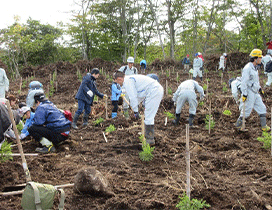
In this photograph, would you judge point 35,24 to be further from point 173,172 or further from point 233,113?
point 173,172

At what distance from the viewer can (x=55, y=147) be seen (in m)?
5.54

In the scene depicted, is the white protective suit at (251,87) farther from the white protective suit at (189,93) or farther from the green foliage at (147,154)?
the green foliage at (147,154)

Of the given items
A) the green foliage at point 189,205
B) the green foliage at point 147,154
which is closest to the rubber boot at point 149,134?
the green foliage at point 147,154

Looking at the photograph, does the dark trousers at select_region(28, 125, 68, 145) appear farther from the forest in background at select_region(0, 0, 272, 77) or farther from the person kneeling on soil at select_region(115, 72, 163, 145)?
the forest in background at select_region(0, 0, 272, 77)

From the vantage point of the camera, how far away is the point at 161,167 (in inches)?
172

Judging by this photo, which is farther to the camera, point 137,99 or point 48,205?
point 137,99

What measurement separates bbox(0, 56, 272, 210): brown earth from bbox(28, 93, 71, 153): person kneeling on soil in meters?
0.31

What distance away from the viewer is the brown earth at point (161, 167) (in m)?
3.21

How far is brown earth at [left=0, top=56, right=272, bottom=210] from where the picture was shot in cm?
321

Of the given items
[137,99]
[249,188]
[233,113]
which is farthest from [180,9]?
[249,188]

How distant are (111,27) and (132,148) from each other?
27.0 m

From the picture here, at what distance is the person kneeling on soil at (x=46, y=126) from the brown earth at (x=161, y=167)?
12.3 inches

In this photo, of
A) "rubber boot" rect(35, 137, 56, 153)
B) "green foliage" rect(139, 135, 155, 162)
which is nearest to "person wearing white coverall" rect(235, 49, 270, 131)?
"green foliage" rect(139, 135, 155, 162)

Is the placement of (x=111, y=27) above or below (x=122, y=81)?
above
